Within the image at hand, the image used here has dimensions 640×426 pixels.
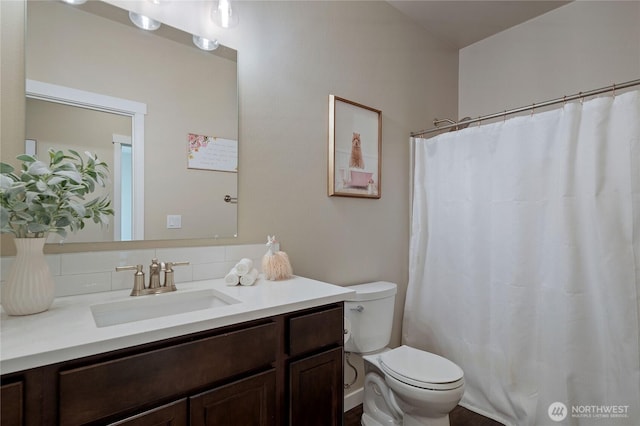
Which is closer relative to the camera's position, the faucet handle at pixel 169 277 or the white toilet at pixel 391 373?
the faucet handle at pixel 169 277

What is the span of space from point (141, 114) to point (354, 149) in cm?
118

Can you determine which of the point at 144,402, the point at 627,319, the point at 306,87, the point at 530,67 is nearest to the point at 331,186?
the point at 306,87

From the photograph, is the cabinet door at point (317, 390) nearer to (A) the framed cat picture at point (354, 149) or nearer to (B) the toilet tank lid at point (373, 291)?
(B) the toilet tank lid at point (373, 291)

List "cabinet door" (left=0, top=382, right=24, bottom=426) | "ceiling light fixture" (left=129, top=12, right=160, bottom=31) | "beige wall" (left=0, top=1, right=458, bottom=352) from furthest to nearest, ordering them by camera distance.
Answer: "beige wall" (left=0, top=1, right=458, bottom=352) → "ceiling light fixture" (left=129, top=12, right=160, bottom=31) → "cabinet door" (left=0, top=382, right=24, bottom=426)

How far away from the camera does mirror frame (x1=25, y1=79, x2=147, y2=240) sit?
3.77 feet

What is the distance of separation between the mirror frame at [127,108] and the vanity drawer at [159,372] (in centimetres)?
62

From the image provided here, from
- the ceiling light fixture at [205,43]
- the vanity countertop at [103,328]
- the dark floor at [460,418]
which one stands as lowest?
the dark floor at [460,418]

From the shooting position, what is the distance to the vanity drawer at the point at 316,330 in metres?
1.10

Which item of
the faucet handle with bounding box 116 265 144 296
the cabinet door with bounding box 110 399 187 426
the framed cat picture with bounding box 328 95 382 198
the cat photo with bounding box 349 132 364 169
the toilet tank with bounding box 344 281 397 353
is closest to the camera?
the cabinet door with bounding box 110 399 187 426

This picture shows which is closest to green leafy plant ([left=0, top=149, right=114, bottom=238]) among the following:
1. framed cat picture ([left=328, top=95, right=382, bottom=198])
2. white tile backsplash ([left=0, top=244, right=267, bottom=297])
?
white tile backsplash ([left=0, top=244, right=267, bottom=297])

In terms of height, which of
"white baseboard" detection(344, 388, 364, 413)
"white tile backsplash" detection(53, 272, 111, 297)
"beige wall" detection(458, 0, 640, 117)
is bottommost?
"white baseboard" detection(344, 388, 364, 413)

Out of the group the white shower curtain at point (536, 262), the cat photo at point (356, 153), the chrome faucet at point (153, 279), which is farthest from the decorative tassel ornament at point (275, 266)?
the white shower curtain at point (536, 262)

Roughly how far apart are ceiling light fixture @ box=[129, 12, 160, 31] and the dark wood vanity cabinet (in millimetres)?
1217

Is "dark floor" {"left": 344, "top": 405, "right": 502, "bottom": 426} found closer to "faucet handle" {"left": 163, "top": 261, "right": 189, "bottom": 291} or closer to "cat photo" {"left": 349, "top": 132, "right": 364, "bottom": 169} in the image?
"faucet handle" {"left": 163, "top": 261, "right": 189, "bottom": 291}
